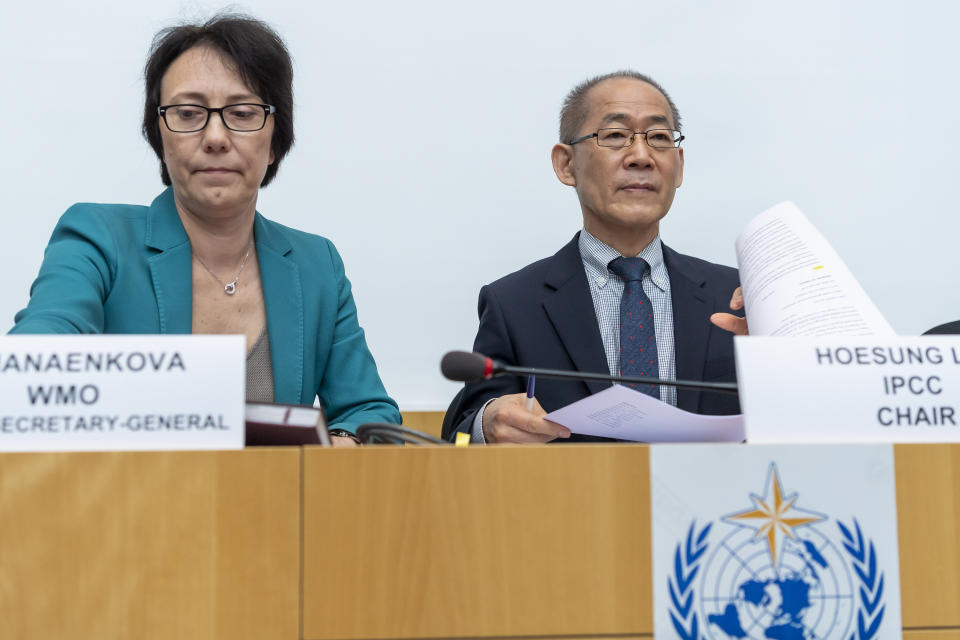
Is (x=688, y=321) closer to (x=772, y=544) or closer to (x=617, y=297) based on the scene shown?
(x=617, y=297)

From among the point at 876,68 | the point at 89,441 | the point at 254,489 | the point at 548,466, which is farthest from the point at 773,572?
the point at 876,68

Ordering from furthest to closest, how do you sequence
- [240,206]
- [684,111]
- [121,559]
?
[684,111] < [240,206] < [121,559]

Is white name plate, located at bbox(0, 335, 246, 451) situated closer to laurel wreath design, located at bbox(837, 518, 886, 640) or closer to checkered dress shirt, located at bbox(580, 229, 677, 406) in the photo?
laurel wreath design, located at bbox(837, 518, 886, 640)

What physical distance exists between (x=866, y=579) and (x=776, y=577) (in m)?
0.08

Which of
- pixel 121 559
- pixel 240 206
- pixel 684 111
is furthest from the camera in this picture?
pixel 684 111

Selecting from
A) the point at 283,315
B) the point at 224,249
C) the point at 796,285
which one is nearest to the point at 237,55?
the point at 224,249

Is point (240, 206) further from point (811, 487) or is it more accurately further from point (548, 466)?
point (811, 487)

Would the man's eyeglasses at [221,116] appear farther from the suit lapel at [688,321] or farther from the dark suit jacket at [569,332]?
the suit lapel at [688,321]

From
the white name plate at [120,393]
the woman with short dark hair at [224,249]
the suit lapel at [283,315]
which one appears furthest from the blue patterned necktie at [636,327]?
the white name plate at [120,393]

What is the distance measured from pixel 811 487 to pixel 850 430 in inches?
2.8

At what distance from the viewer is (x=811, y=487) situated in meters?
Result: 0.73

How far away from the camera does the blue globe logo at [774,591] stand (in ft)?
2.32

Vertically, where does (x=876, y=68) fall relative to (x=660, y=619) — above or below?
above

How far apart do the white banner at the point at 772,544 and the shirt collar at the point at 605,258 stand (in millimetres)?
882
